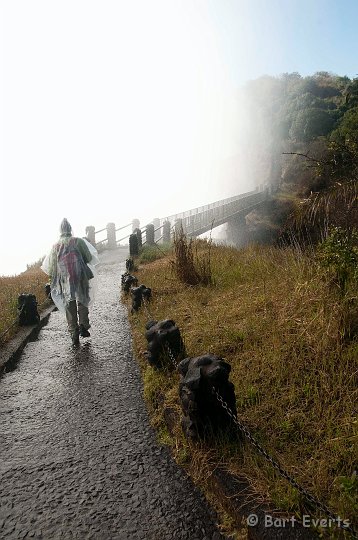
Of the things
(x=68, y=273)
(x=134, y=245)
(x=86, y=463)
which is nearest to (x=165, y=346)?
(x=86, y=463)

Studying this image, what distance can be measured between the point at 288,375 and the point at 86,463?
179cm

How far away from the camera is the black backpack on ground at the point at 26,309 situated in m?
6.26

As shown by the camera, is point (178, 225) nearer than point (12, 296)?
No

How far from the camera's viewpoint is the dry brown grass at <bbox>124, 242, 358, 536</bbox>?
2365mm

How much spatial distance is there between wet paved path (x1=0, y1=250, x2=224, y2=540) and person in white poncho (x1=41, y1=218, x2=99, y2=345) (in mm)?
875

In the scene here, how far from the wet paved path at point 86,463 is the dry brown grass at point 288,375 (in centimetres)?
30

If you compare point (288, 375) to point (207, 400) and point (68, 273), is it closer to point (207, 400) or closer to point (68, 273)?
point (207, 400)

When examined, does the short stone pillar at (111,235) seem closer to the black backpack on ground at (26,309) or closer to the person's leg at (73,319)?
the black backpack on ground at (26,309)

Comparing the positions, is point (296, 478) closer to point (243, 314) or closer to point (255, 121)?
point (243, 314)

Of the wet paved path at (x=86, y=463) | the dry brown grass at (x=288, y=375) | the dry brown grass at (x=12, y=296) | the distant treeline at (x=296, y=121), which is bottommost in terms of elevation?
the wet paved path at (x=86, y=463)

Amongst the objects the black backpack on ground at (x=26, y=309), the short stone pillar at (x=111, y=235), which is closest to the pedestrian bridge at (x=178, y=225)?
the short stone pillar at (x=111, y=235)

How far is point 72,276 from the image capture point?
5535mm

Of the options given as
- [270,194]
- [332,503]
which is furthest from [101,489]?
[270,194]

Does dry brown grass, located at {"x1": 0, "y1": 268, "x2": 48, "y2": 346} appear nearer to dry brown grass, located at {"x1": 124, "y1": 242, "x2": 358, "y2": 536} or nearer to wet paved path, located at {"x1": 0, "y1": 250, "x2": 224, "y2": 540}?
wet paved path, located at {"x1": 0, "y1": 250, "x2": 224, "y2": 540}
